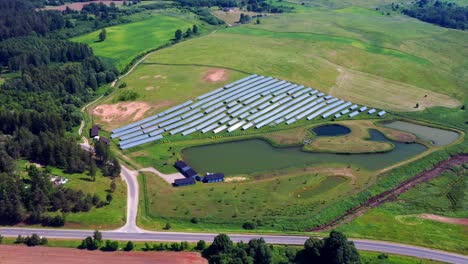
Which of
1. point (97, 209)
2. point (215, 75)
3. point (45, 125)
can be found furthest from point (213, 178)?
point (215, 75)

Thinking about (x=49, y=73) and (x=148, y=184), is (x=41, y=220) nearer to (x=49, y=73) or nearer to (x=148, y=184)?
(x=148, y=184)

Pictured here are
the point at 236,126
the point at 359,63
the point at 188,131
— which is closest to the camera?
the point at 188,131

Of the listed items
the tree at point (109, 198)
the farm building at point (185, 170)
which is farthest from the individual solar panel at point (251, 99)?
the tree at point (109, 198)

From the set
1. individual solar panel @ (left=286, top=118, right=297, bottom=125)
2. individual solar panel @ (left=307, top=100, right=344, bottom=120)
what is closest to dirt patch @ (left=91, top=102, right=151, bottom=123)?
individual solar panel @ (left=286, top=118, right=297, bottom=125)

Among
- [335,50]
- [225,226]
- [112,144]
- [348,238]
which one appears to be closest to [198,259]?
[225,226]

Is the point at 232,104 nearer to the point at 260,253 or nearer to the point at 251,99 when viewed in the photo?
the point at 251,99

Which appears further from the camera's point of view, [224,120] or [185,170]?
[224,120]

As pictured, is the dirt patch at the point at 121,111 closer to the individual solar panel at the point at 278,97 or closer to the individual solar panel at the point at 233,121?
the individual solar panel at the point at 233,121
